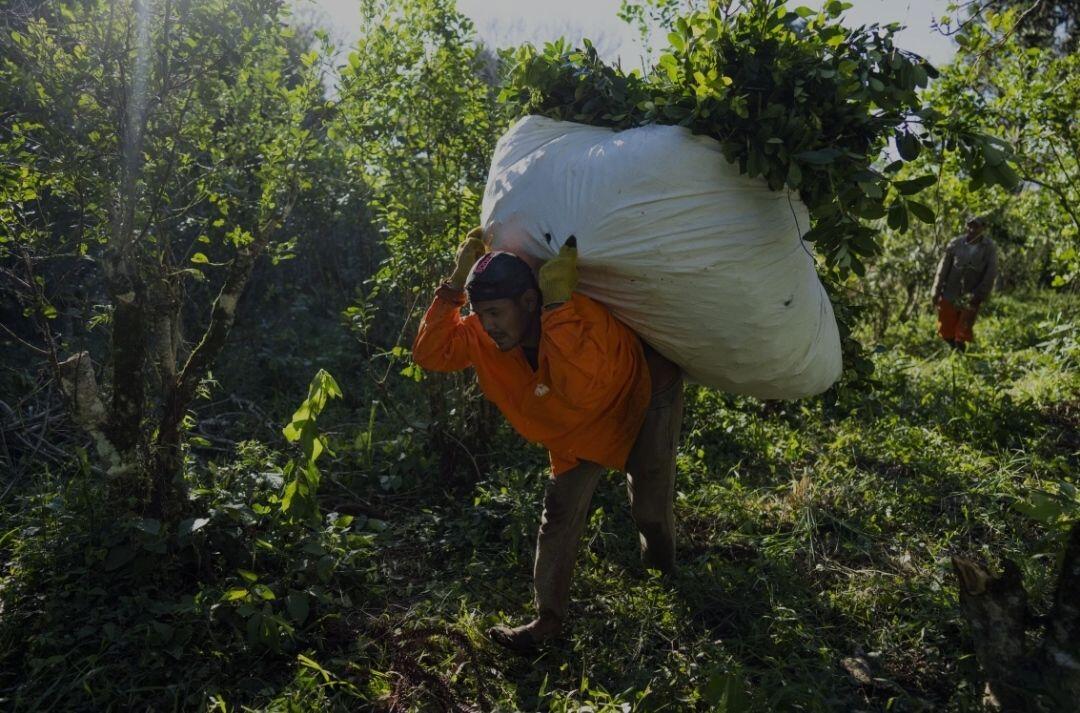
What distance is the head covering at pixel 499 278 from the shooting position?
8.70 feet

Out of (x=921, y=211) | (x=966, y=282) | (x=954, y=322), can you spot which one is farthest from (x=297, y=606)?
(x=966, y=282)

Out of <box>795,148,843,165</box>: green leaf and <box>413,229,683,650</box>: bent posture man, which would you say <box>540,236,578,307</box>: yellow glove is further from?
<box>795,148,843,165</box>: green leaf

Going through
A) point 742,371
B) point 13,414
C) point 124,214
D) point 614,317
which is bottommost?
point 13,414

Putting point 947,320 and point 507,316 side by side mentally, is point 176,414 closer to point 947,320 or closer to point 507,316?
point 507,316

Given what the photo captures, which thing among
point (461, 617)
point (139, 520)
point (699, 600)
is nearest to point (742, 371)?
point (699, 600)

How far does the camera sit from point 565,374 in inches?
103

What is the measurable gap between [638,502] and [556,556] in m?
0.44

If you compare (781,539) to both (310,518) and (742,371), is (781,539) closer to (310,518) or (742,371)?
(742,371)

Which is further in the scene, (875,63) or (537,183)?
(537,183)

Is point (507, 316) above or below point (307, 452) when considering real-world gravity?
above

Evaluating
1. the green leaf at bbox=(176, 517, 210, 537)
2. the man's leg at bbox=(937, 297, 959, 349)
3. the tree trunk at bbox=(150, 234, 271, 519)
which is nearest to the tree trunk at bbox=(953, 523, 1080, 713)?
the green leaf at bbox=(176, 517, 210, 537)

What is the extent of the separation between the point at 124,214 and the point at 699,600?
2.54 metres

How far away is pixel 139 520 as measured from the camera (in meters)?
3.06

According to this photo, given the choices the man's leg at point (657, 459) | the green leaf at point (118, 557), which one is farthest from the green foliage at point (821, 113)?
the green leaf at point (118, 557)
